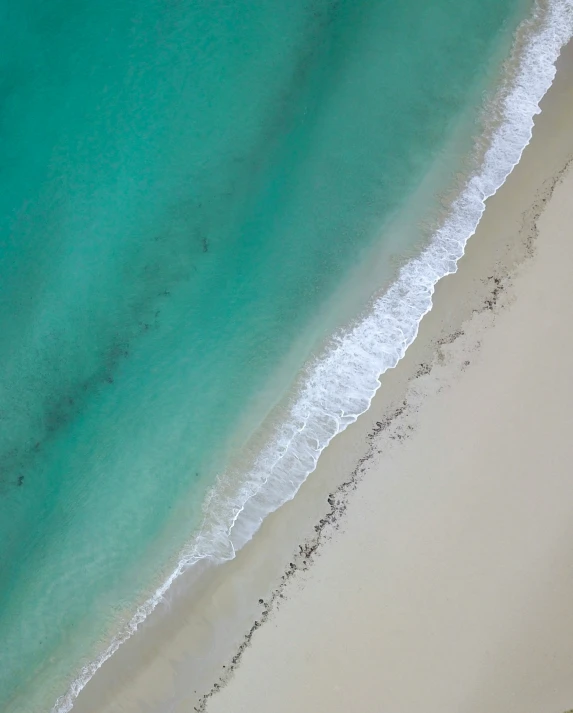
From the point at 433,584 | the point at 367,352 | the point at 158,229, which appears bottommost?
the point at 433,584

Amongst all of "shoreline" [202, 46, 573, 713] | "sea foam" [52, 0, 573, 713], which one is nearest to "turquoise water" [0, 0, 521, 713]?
"sea foam" [52, 0, 573, 713]

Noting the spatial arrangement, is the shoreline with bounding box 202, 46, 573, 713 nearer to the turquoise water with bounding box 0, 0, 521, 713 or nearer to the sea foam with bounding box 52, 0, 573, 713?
the sea foam with bounding box 52, 0, 573, 713

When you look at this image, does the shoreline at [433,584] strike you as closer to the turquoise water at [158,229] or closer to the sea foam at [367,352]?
the sea foam at [367,352]

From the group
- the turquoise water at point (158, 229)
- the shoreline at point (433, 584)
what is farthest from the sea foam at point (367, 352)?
the shoreline at point (433, 584)

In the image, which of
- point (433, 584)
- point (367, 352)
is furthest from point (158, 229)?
point (433, 584)

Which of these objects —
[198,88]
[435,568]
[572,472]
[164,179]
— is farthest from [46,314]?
[572,472]

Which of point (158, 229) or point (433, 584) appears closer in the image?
point (433, 584)

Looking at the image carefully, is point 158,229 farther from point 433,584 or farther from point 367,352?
point 433,584
